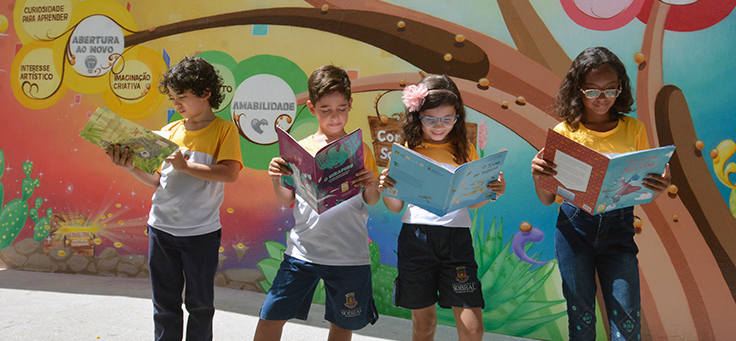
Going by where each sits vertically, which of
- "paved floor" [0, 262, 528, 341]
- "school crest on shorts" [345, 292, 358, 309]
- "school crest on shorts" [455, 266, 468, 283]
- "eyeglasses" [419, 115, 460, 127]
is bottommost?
"paved floor" [0, 262, 528, 341]

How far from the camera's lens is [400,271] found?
208cm

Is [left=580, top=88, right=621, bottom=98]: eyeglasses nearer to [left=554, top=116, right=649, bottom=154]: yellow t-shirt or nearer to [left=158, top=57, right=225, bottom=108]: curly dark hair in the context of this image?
[left=554, top=116, right=649, bottom=154]: yellow t-shirt

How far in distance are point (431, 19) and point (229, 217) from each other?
2.09m

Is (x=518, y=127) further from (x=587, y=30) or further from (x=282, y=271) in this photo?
(x=282, y=271)

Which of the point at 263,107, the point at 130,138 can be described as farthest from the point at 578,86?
the point at 263,107

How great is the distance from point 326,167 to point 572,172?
88 cm

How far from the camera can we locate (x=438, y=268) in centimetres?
205

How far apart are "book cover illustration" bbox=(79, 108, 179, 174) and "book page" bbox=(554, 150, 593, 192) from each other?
150 centimetres

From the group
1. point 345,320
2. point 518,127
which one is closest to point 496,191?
point 345,320

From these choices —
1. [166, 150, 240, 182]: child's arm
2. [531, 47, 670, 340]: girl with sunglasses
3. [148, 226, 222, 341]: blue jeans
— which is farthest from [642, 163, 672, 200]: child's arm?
[148, 226, 222, 341]: blue jeans

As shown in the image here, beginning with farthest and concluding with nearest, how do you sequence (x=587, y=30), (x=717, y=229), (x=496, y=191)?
(x=587, y=30) → (x=717, y=229) → (x=496, y=191)

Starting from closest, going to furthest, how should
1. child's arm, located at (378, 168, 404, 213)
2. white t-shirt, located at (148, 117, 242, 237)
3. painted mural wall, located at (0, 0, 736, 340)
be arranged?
1. child's arm, located at (378, 168, 404, 213)
2. white t-shirt, located at (148, 117, 242, 237)
3. painted mural wall, located at (0, 0, 736, 340)

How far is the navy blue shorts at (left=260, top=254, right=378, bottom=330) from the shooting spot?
6.57ft

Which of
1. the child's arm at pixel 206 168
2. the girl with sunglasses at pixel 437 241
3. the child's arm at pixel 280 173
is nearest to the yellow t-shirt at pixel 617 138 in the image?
the girl with sunglasses at pixel 437 241
